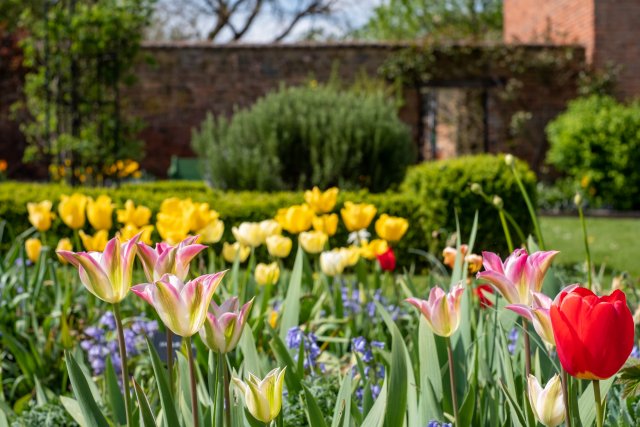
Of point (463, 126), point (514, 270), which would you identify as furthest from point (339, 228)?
point (463, 126)

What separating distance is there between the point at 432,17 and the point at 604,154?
11881 mm

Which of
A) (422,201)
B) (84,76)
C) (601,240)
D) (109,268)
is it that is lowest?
(601,240)

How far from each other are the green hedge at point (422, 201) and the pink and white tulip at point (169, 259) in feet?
13.6

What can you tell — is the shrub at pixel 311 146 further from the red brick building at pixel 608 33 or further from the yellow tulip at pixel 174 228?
the red brick building at pixel 608 33

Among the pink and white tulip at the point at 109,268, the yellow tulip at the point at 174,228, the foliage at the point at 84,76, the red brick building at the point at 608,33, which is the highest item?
the red brick building at the point at 608,33

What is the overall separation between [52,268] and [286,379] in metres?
1.46

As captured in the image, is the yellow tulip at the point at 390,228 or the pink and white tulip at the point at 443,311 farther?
the yellow tulip at the point at 390,228

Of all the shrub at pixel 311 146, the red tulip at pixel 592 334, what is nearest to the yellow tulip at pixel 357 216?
the red tulip at pixel 592 334

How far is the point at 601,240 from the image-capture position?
292 inches

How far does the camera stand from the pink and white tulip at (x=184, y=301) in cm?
85

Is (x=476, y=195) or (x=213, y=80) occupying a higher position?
(x=213, y=80)

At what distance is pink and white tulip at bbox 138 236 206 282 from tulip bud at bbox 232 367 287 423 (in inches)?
7.0

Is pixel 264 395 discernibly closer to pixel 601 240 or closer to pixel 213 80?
pixel 601 240

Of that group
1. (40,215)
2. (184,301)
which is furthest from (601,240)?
(184,301)
